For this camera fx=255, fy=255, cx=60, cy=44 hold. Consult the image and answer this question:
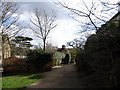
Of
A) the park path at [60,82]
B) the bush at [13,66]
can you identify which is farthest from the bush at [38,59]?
the park path at [60,82]

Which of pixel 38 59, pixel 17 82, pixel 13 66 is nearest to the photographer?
pixel 17 82

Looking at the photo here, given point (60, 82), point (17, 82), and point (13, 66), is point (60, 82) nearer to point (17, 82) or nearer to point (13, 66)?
point (17, 82)

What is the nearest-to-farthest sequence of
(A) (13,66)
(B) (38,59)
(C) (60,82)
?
1. (C) (60,82)
2. (A) (13,66)
3. (B) (38,59)

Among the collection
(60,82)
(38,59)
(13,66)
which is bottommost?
(60,82)

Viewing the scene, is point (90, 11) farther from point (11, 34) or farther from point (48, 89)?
point (11, 34)

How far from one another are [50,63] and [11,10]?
1317cm

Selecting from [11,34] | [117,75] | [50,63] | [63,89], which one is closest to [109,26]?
[117,75]

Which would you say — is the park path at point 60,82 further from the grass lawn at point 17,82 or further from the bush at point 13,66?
the bush at point 13,66

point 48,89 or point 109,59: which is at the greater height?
point 109,59

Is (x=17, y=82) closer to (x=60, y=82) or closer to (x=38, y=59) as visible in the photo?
(x=60, y=82)

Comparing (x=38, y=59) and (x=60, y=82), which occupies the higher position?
(x=38, y=59)

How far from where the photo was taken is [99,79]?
12.4m

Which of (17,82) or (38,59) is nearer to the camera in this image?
(17,82)

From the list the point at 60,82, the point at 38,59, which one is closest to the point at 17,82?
the point at 60,82
